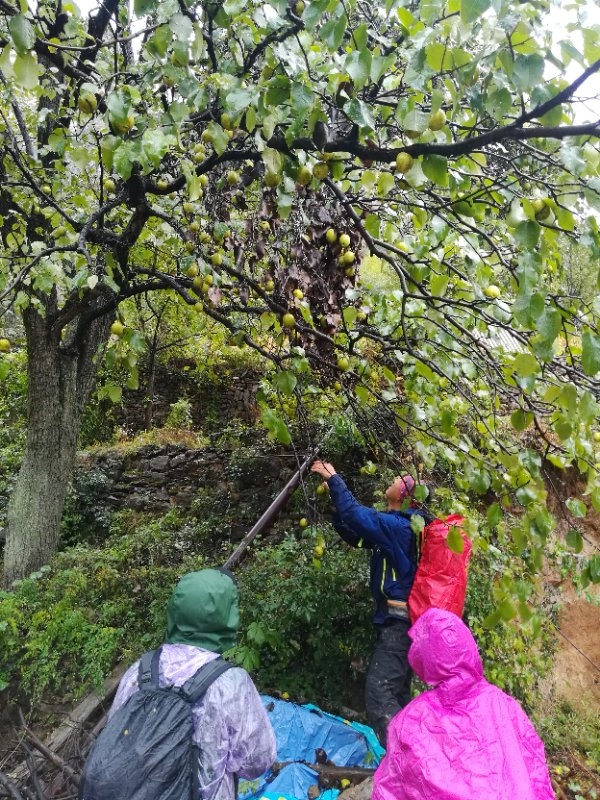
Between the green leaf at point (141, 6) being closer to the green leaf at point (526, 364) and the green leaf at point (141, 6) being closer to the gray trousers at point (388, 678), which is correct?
the green leaf at point (526, 364)

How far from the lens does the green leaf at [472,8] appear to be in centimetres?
107

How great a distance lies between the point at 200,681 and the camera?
5.91 ft

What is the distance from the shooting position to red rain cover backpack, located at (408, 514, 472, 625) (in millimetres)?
2986

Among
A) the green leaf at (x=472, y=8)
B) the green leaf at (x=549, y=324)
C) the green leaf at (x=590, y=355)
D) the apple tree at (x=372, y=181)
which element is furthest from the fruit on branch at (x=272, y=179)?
the green leaf at (x=590, y=355)

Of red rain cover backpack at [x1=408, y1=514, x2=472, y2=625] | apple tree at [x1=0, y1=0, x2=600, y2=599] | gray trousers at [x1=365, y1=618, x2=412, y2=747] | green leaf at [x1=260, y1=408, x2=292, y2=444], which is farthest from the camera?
gray trousers at [x1=365, y1=618, x2=412, y2=747]

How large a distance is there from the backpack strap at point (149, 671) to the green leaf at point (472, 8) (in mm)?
2090

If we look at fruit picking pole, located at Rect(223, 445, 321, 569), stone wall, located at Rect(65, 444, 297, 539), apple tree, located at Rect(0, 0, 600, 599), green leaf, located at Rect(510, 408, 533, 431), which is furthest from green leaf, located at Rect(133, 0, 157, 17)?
stone wall, located at Rect(65, 444, 297, 539)

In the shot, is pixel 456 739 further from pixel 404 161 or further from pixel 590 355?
pixel 404 161

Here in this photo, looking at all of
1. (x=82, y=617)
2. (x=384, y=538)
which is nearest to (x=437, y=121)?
(x=384, y=538)

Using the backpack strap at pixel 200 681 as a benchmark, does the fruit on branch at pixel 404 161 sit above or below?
above

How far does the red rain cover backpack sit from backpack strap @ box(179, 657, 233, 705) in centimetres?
156

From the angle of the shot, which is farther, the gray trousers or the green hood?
the gray trousers

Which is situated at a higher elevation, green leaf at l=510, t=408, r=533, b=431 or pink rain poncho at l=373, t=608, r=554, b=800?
green leaf at l=510, t=408, r=533, b=431

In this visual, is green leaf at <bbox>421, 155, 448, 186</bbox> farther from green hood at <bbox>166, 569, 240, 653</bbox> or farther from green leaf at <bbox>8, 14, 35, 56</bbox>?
green hood at <bbox>166, 569, 240, 653</bbox>
